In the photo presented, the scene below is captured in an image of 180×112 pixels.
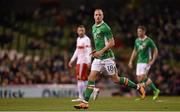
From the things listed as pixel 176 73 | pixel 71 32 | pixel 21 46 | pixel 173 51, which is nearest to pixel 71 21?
pixel 71 32

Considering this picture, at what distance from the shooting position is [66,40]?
117 feet

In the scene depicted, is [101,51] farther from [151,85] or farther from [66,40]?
[66,40]

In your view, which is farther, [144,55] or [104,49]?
[144,55]

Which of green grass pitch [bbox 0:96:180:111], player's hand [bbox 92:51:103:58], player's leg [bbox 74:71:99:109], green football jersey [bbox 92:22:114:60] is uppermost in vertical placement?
green football jersey [bbox 92:22:114:60]

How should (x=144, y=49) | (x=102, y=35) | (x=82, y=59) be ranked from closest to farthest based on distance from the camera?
(x=102, y=35)
(x=82, y=59)
(x=144, y=49)

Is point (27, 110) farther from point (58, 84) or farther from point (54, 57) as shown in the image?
point (54, 57)

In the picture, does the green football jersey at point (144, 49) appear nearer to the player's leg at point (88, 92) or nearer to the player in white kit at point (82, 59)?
the player in white kit at point (82, 59)

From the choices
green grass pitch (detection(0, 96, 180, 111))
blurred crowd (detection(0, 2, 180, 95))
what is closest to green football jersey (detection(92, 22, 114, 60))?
green grass pitch (detection(0, 96, 180, 111))

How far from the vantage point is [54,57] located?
31.6 metres

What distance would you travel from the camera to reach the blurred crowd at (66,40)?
29.7 m

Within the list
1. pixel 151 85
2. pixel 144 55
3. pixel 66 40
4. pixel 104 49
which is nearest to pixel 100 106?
pixel 104 49

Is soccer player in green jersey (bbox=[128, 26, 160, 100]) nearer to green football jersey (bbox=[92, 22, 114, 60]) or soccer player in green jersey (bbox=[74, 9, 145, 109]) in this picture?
soccer player in green jersey (bbox=[74, 9, 145, 109])

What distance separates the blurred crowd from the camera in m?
29.7

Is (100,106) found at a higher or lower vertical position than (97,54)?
lower
